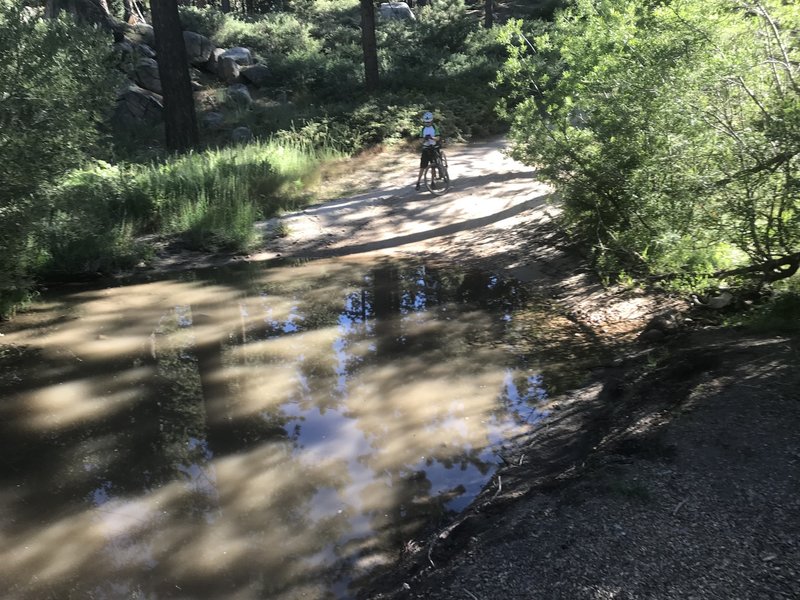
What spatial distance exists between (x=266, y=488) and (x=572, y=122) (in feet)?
19.4

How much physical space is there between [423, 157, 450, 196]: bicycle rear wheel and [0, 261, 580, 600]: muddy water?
16.4 feet

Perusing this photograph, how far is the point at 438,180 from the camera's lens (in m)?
14.1

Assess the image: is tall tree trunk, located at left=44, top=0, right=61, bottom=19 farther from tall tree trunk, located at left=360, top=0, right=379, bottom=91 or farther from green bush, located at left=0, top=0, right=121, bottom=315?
green bush, located at left=0, top=0, right=121, bottom=315

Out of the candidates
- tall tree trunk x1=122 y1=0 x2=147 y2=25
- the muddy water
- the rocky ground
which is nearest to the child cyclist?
the muddy water

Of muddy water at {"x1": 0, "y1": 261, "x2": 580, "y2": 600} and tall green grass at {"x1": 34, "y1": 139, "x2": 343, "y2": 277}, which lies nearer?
muddy water at {"x1": 0, "y1": 261, "x2": 580, "y2": 600}

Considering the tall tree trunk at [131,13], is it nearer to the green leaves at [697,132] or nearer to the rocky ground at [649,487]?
the green leaves at [697,132]

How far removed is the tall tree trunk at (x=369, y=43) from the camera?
65.5ft

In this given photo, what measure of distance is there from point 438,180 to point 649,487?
11099 millimetres

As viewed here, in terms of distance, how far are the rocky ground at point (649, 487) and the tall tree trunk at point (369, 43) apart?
51.2ft

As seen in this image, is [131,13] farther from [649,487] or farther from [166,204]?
[649,487]

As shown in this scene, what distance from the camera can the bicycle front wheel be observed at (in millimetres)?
13641

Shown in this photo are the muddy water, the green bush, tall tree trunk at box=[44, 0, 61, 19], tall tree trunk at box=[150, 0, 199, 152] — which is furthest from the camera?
tall tree trunk at box=[44, 0, 61, 19]

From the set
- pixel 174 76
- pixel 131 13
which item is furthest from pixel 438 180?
pixel 131 13

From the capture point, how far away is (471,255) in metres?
11.0
